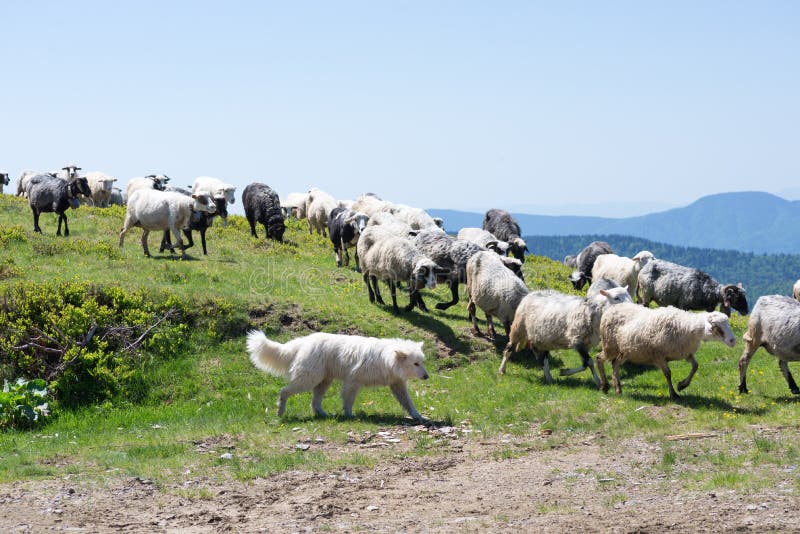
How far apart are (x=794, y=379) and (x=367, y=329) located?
28.8 ft

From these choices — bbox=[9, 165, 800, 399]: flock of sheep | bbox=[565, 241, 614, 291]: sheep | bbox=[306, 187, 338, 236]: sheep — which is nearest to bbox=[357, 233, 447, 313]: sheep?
bbox=[9, 165, 800, 399]: flock of sheep

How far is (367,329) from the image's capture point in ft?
61.2

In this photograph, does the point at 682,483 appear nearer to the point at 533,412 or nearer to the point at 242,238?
the point at 533,412

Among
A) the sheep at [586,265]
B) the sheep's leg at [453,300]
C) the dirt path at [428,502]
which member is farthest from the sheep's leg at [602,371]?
the sheep at [586,265]

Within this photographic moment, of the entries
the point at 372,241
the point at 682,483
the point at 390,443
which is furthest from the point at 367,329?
the point at 682,483

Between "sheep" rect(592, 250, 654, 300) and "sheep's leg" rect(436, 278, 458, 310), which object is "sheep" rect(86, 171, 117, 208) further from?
"sheep" rect(592, 250, 654, 300)

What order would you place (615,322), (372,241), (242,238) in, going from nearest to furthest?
(615,322), (372,241), (242,238)

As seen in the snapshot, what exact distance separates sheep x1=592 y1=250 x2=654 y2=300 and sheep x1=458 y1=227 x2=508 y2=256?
332cm

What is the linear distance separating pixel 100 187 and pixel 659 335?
29231mm

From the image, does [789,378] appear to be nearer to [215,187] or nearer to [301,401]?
[301,401]

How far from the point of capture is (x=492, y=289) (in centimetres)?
→ 1895

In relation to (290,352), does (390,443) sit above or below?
below

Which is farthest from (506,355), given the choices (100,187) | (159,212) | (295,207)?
(100,187)

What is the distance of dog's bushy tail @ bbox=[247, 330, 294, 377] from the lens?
13.5 meters
